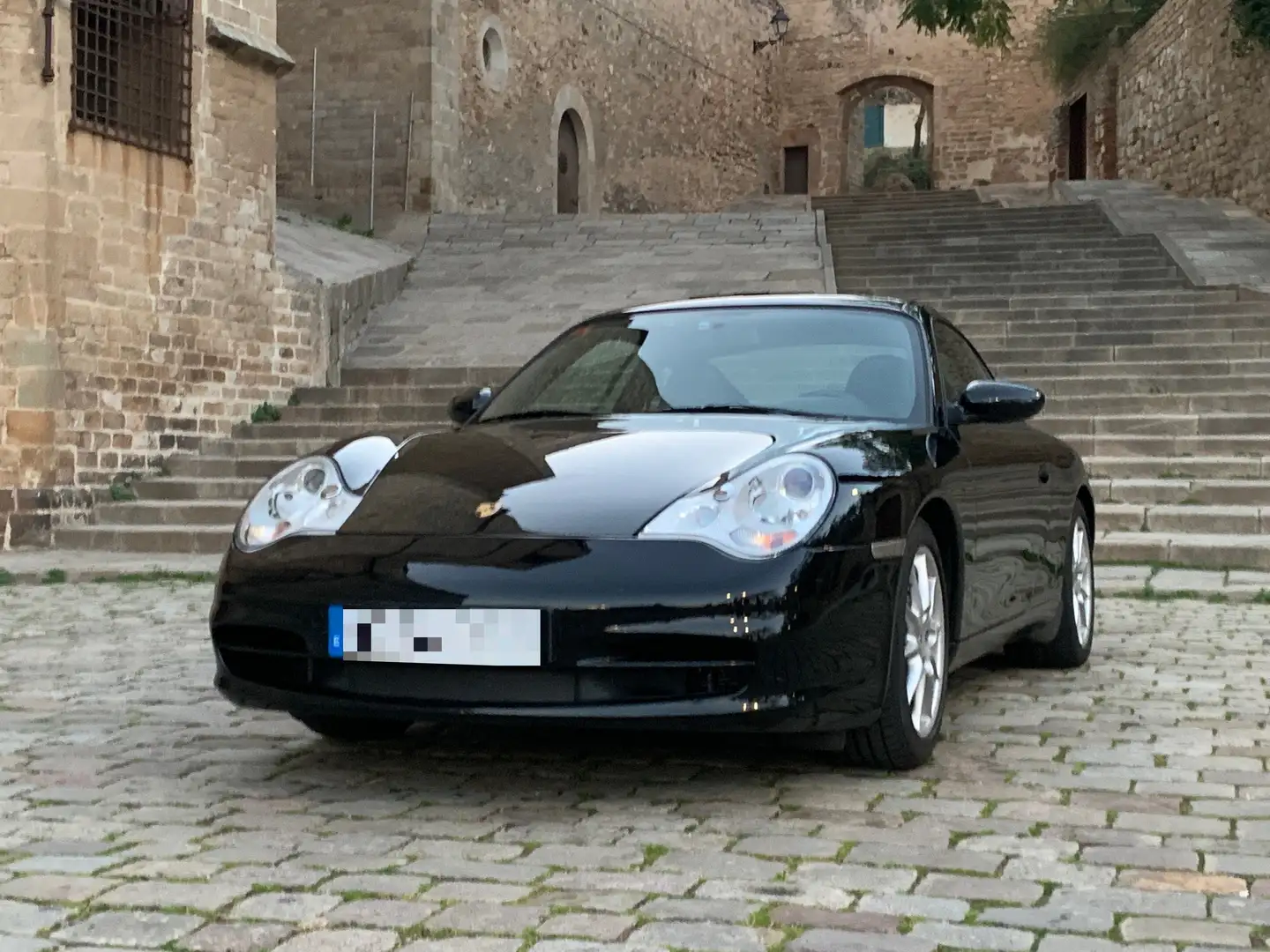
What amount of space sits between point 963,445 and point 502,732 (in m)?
1.53

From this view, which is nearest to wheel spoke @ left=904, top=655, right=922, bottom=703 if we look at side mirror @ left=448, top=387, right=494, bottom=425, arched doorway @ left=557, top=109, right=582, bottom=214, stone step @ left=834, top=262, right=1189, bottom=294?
side mirror @ left=448, top=387, right=494, bottom=425

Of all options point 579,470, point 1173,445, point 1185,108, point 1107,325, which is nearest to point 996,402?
point 579,470

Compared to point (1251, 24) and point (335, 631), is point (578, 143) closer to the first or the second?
point (1251, 24)

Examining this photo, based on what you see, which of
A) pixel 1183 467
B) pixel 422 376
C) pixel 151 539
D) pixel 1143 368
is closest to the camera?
pixel 151 539

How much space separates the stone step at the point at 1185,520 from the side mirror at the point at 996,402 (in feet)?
18.9

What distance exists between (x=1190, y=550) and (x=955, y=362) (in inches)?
191

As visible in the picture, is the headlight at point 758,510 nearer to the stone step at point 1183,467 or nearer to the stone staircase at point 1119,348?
the stone staircase at point 1119,348

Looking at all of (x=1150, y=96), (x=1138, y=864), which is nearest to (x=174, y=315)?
(x=1138, y=864)

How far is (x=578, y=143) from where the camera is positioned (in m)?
27.8

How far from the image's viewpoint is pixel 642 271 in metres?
18.6

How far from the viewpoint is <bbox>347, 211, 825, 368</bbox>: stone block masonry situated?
1614 cm

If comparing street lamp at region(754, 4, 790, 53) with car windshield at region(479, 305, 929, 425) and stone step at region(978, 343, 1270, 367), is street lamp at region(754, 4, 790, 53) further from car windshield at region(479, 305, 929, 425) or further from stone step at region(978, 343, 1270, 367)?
car windshield at region(479, 305, 929, 425)

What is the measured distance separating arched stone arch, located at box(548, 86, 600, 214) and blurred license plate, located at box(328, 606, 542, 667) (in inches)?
904

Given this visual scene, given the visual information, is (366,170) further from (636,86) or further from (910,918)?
(910,918)
